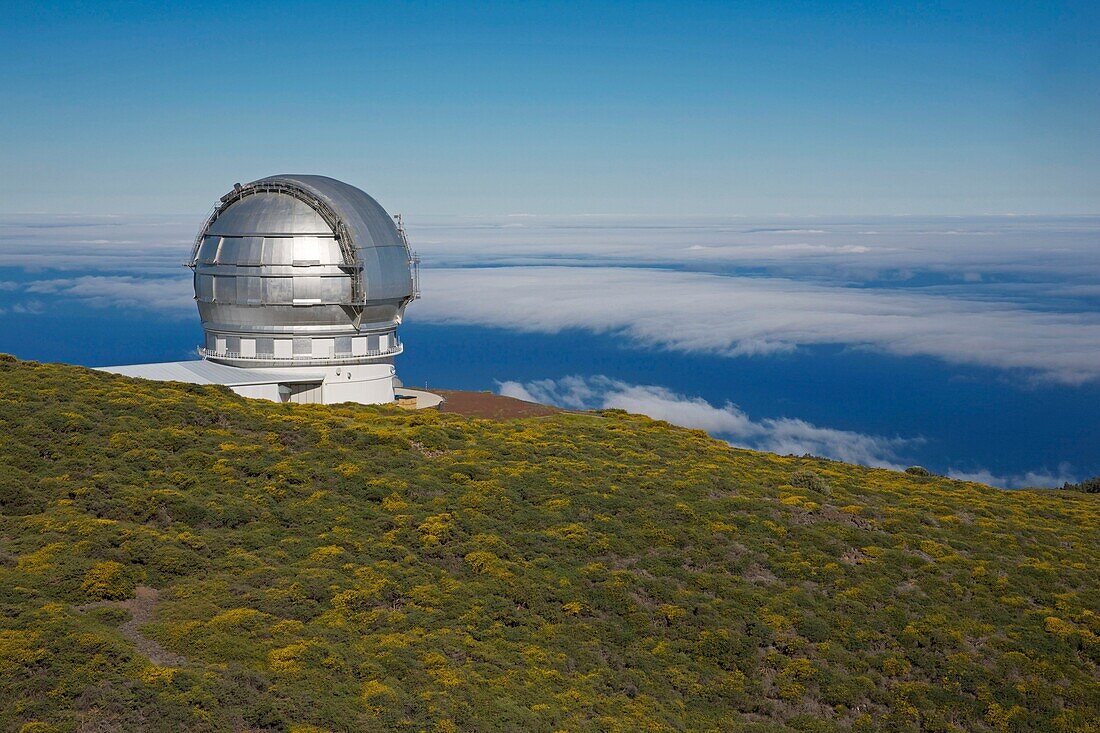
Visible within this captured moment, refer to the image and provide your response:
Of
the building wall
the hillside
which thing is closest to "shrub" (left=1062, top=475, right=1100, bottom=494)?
the hillside

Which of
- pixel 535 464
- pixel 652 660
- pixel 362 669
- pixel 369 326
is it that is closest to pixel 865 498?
pixel 535 464

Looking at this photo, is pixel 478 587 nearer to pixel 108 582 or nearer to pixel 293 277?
pixel 108 582

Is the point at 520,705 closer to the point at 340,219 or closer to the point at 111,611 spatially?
the point at 111,611

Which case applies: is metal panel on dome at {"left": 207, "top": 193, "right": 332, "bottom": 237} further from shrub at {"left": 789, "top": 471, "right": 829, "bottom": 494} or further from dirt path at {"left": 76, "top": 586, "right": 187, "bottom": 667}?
dirt path at {"left": 76, "top": 586, "right": 187, "bottom": 667}

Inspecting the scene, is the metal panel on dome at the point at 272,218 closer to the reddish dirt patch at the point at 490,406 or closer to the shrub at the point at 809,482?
the reddish dirt patch at the point at 490,406

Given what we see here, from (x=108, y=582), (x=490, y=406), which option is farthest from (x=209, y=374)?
(x=108, y=582)
